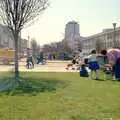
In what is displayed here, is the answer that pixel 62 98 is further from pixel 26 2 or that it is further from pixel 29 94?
pixel 26 2

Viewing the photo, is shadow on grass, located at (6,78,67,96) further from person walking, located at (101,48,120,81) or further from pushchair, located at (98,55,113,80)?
pushchair, located at (98,55,113,80)

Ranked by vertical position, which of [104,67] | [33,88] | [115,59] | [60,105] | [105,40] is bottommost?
[60,105]

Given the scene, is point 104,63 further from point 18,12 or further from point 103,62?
point 18,12

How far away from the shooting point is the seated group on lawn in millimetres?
19062

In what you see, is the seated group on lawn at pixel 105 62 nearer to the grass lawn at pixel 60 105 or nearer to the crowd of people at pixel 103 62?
the crowd of people at pixel 103 62

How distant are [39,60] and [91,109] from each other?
1583 inches

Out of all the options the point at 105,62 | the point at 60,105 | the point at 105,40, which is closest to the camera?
the point at 60,105

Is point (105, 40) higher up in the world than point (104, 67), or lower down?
higher up

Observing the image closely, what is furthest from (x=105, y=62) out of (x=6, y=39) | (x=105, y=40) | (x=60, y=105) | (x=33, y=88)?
(x=105, y=40)

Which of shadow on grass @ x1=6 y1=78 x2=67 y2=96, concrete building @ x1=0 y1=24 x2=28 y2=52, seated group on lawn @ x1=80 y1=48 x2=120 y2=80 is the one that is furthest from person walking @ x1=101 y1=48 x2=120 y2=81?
concrete building @ x1=0 y1=24 x2=28 y2=52

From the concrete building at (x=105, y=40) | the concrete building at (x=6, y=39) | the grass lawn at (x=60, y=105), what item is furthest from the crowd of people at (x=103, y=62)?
the concrete building at (x=105, y=40)

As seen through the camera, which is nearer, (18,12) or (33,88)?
(33,88)

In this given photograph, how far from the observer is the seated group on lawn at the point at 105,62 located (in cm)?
1906

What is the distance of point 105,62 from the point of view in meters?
22.4
